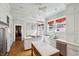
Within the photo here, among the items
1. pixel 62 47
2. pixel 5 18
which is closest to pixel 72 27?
pixel 62 47

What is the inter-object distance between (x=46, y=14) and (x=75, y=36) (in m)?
0.77

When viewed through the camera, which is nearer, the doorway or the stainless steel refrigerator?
the stainless steel refrigerator

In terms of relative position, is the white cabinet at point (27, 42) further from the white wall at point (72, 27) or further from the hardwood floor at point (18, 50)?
the white wall at point (72, 27)

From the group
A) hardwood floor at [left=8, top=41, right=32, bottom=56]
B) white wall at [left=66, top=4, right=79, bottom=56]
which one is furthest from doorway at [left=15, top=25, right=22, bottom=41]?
white wall at [left=66, top=4, right=79, bottom=56]

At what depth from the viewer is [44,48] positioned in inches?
86.7

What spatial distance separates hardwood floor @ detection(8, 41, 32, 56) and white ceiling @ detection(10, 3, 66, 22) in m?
0.55

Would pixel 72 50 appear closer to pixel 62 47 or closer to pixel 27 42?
pixel 62 47

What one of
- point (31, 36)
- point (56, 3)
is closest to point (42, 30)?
point (31, 36)

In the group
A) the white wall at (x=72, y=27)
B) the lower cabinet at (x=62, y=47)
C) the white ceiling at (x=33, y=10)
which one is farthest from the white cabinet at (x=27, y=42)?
the white wall at (x=72, y=27)

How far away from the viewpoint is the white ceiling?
214 cm

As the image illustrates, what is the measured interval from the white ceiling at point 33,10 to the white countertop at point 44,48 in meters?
0.52

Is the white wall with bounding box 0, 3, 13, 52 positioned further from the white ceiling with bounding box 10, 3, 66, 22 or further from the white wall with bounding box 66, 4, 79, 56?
the white wall with bounding box 66, 4, 79, 56

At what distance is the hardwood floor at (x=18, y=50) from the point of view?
7.04 feet

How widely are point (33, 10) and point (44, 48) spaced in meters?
0.84
